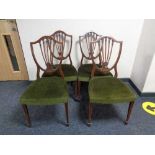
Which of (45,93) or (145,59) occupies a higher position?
(145,59)

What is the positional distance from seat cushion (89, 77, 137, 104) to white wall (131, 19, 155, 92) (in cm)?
58

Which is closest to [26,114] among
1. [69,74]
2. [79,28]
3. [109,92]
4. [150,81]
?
[69,74]

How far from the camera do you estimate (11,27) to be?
7.00ft

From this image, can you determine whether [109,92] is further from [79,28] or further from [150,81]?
[79,28]

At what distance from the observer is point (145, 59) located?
2059mm

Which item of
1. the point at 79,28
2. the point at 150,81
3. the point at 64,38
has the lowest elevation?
the point at 150,81

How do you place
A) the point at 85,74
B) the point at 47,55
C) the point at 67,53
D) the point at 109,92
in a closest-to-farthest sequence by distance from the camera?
1. the point at 109,92
2. the point at 85,74
3. the point at 47,55
4. the point at 67,53

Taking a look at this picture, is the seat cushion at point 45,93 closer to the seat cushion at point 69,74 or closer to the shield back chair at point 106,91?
the seat cushion at point 69,74

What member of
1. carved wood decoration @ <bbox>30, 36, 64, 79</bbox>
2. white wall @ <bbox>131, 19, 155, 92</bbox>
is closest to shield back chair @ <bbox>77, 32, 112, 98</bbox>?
carved wood decoration @ <bbox>30, 36, 64, 79</bbox>

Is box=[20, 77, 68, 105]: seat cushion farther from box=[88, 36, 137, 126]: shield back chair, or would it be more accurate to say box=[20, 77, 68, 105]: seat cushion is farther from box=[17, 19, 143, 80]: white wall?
box=[17, 19, 143, 80]: white wall

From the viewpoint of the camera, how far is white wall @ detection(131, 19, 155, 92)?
192 cm

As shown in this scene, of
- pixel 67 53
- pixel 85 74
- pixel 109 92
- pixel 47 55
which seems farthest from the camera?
pixel 67 53

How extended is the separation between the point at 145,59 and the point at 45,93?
4.52 feet

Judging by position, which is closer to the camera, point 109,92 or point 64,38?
point 109,92
